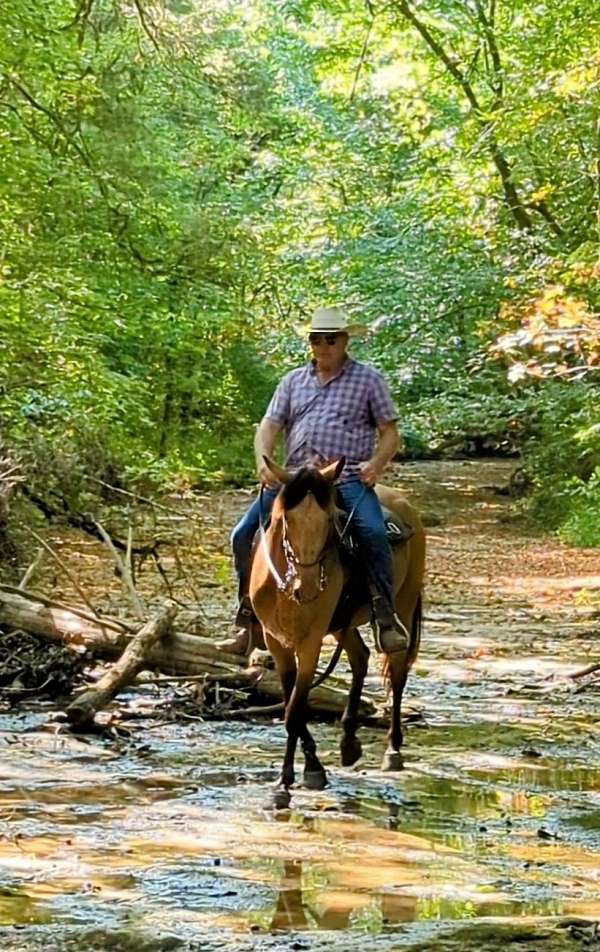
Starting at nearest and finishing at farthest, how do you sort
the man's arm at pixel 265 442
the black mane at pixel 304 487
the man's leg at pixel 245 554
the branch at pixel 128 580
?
the black mane at pixel 304 487, the man's arm at pixel 265 442, the man's leg at pixel 245 554, the branch at pixel 128 580

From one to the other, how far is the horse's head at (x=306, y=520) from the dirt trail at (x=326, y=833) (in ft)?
3.94

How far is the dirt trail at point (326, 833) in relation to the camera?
16.9 feet

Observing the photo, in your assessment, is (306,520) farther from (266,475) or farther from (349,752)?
(349,752)

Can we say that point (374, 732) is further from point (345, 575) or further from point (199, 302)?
point (199, 302)

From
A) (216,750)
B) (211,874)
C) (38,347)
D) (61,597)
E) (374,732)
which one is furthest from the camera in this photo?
(38,347)

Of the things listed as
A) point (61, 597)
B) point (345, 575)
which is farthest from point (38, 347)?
point (345, 575)

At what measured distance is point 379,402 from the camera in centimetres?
838

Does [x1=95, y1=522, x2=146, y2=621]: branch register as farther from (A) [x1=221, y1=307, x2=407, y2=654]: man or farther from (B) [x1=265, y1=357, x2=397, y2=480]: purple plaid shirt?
(B) [x1=265, y1=357, x2=397, y2=480]: purple plaid shirt

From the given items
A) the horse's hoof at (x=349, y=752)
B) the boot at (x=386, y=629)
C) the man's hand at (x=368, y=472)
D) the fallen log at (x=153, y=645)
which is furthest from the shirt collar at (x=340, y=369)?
the fallen log at (x=153, y=645)

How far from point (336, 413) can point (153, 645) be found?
2.55 meters

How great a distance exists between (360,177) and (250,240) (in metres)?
5.63

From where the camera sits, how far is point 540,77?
55.9 feet

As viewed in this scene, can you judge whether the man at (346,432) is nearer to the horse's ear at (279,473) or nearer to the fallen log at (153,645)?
the horse's ear at (279,473)

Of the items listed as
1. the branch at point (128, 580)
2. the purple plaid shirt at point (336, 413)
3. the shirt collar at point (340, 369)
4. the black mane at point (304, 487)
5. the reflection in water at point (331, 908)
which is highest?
the shirt collar at point (340, 369)
